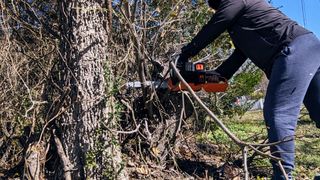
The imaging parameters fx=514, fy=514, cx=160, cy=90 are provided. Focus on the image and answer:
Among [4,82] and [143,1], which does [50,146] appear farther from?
[143,1]

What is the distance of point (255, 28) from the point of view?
10.3ft

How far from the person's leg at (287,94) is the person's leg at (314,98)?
142mm

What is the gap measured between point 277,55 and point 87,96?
1447 mm

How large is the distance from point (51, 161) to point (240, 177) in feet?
5.30

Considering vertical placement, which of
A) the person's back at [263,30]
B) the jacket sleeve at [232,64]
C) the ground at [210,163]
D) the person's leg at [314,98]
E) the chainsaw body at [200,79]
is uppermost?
the person's back at [263,30]

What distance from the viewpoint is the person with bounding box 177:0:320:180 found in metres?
3.02

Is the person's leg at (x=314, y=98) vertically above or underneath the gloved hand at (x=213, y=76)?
underneath

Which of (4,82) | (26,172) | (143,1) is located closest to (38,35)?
(4,82)

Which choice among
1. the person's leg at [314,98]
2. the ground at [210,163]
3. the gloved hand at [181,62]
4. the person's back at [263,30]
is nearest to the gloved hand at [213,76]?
the gloved hand at [181,62]

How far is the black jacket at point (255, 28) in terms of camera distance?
3123 mm

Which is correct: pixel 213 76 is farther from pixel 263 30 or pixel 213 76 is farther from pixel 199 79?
pixel 263 30

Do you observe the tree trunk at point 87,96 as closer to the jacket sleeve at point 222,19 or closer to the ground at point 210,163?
the ground at point 210,163

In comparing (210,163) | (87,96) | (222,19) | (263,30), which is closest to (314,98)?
(263,30)

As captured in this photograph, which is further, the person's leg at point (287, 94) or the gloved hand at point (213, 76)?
the gloved hand at point (213, 76)
